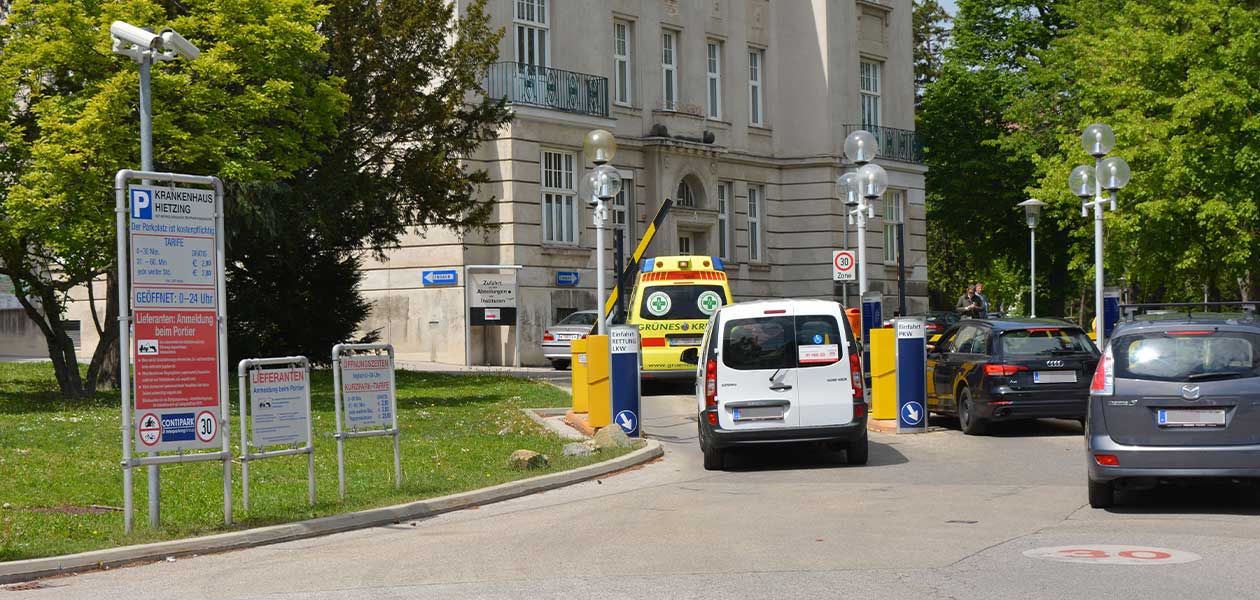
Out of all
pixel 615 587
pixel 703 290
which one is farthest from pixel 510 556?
pixel 703 290

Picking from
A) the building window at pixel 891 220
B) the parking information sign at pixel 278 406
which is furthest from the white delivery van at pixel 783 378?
the building window at pixel 891 220

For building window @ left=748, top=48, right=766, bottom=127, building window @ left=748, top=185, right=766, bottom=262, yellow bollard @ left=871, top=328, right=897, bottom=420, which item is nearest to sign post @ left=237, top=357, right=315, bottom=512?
yellow bollard @ left=871, top=328, right=897, bottom=420

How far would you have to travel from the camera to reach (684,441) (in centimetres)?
2058

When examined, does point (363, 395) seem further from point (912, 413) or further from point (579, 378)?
point (912, 413)

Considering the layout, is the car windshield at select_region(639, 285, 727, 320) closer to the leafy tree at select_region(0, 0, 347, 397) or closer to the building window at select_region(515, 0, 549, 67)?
the leafy tree at select_region(0, 0, 347, 397)

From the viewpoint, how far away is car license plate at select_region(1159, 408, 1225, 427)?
12250mm

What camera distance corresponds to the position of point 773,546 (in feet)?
36.3

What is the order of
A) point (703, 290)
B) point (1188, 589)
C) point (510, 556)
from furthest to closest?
point (703, 290) < point (510, 556) < point (1188, 589)

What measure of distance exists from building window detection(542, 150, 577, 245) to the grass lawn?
1507cm

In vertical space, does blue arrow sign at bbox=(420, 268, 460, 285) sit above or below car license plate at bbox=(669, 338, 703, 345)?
above

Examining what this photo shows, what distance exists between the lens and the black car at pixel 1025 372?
1969 cm

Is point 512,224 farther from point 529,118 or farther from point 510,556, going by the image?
point 510,556

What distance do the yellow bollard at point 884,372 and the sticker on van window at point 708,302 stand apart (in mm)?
5683

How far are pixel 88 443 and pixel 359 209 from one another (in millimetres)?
14156
